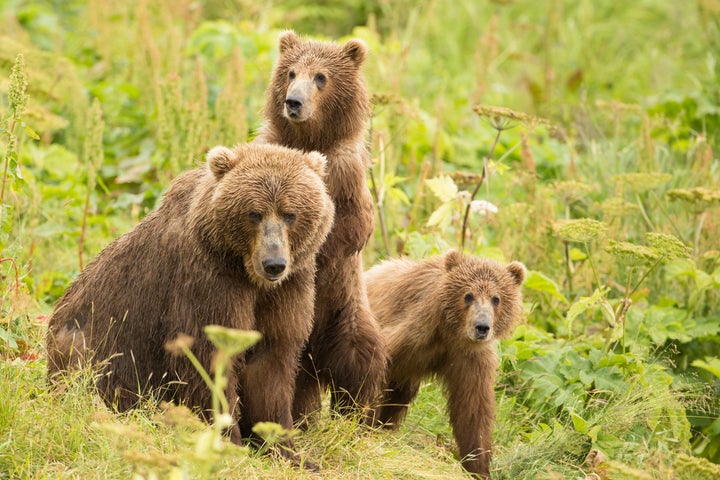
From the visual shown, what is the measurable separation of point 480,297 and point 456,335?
0.24m

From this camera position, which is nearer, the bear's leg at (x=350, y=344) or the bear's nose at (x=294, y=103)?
the bear's nose at (x=294, y=103)

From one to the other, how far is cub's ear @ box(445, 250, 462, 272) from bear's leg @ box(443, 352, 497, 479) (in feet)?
1.71

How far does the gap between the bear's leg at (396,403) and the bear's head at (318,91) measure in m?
1.45

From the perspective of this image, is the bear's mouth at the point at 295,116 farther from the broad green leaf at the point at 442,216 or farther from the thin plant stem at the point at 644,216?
the thin plant stem at the point at 644,216

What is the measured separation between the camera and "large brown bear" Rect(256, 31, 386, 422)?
5387mm

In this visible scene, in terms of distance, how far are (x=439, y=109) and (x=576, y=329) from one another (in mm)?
2230

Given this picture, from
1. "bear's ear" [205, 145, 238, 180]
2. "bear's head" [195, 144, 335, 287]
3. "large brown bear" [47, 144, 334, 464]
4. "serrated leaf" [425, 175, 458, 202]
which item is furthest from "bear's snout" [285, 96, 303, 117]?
"serrated leaf" [425, 175, 458, 202]

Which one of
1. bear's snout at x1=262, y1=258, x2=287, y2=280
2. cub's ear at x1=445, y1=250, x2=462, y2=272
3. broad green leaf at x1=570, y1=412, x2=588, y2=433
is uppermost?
bear's snout at x1=262, y1=258, x2=287, y2=280

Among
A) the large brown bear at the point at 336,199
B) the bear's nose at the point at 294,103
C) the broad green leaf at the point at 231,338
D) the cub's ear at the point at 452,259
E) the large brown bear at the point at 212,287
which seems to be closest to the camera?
the broad green leaf at the point at 231,338

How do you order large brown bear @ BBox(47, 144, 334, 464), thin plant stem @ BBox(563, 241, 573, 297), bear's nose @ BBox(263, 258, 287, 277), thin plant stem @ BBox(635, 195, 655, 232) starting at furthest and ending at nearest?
1. thin plant stem @ BBox(635, 195, 655, 232)
2. thin plant stem @ BBox(563, 241, 573, 297)
3. large brown bear @ BBox(47, 144, 334, 464)
4. bear's nose @ BBox(263, 258, 287, 277)

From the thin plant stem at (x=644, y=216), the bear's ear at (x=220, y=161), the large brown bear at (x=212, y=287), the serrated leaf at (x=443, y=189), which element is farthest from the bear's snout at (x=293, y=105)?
the thin plant stem at (x=644, y=216)

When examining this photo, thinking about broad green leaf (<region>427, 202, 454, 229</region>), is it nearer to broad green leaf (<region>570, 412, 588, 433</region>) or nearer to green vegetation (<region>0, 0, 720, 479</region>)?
green vegetation (<region>0, 0, 720, 479</region>)

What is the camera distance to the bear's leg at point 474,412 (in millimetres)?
5621

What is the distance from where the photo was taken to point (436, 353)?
587 cm
